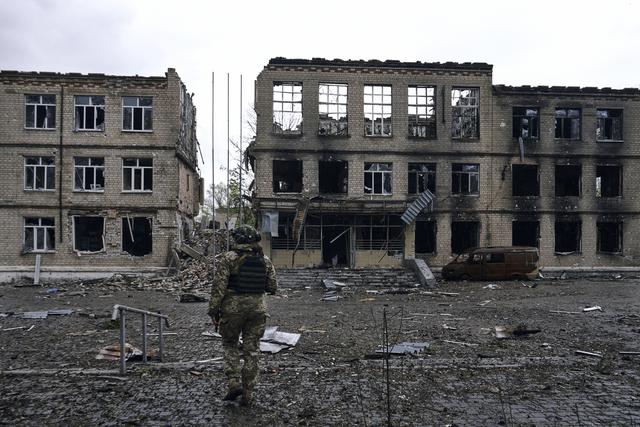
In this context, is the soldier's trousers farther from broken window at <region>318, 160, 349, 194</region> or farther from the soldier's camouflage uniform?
broken window at <region>318, 160, 349, 194</region>

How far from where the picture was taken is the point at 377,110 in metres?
27.0

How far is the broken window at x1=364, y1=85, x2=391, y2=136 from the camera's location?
26.9 meters

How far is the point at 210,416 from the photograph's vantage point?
18.3ft

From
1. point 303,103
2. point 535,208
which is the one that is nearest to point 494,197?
point 535,208

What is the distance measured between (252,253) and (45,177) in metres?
22.9

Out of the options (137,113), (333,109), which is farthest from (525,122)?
(137,113)

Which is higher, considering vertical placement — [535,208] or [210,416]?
[535,208]

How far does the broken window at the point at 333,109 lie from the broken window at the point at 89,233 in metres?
12.5

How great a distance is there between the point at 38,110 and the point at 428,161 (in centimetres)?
2003

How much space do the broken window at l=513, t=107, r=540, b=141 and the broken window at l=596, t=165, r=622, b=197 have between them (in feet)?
14.3

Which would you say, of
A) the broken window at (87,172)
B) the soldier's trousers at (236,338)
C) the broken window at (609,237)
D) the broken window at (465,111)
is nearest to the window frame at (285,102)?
the broken window at (465,111)

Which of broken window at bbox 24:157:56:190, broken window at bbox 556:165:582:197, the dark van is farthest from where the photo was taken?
broken window at bbox 556:165:582:197

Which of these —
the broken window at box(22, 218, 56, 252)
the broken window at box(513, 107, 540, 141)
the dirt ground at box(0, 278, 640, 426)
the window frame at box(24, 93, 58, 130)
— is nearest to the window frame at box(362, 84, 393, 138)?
the broken window at box(513, 107, 540, 141)

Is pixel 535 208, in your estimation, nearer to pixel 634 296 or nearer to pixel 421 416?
pixel 634 296
